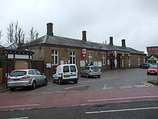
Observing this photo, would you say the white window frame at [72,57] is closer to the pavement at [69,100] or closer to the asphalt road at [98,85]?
the asphalt road at [98,85]

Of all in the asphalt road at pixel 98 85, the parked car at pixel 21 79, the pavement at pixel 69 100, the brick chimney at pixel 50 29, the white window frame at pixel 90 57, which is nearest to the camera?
the pavement at pixel 69 100

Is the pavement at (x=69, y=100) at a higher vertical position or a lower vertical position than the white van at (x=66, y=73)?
lower

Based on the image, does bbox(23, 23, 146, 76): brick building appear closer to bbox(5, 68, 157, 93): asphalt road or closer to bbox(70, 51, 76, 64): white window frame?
bbox(70, 51, 76, 64): white window frame

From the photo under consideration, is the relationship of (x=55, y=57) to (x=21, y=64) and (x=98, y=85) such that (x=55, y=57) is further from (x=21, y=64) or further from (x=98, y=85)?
(x=98, y=85)

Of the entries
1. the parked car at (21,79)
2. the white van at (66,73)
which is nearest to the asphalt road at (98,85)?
the white van at (66,73)

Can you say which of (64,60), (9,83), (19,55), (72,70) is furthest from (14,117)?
(64,60)

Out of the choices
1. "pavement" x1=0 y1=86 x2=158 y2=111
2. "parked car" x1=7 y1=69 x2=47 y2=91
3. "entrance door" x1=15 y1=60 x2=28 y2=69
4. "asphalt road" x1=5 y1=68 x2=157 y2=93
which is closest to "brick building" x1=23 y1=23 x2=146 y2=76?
"entrance door" x1=15 y1=60 x2=28 y2=69

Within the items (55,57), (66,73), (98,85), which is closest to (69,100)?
(98,85)

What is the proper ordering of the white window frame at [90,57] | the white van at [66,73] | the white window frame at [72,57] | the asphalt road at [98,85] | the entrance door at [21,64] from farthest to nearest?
the white window frame at [90,57]
the white window frame at [72,57]
the entrance door at [21,64]
the white van at [66,73]
the asphalt road at [98,85]

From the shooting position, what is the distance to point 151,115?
→ 5.71 metres

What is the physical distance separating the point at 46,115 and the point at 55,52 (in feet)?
67.9

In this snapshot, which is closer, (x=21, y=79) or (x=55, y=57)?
(x=21, y=79)

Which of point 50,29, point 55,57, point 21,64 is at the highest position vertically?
point 50,29

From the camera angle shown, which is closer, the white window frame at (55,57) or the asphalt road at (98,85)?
the asphalt road at (98,85)
